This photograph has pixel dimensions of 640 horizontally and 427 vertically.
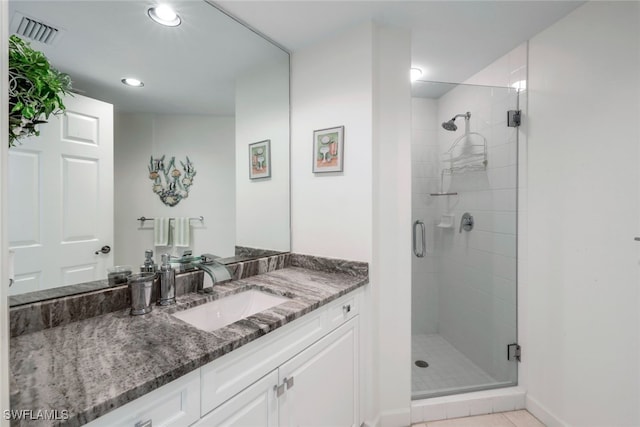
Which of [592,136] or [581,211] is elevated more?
[592,136]

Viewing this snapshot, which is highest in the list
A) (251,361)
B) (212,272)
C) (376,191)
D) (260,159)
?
(260,159)

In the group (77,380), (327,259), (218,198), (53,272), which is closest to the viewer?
(77,380)

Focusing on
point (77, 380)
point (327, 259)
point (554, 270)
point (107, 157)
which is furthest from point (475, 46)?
point (77, 380)

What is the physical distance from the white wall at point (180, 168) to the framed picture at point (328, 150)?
518 millimetres

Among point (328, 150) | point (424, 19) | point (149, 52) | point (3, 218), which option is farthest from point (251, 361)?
point (424, 19)

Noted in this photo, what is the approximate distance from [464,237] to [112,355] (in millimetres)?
2234

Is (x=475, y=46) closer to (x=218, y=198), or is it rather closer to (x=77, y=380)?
(x=218, y=198)

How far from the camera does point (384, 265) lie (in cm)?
160

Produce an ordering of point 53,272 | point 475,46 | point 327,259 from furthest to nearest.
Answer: point 475,46
point 327,259
point 53,272

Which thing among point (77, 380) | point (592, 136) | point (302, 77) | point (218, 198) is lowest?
point (77, 380)

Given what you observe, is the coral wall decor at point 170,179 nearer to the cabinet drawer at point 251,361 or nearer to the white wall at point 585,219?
the cabinet drawer at point 251,361

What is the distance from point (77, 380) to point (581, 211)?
2.16 m

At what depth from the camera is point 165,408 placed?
674mm

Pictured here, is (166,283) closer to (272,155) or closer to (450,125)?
(272,155)
